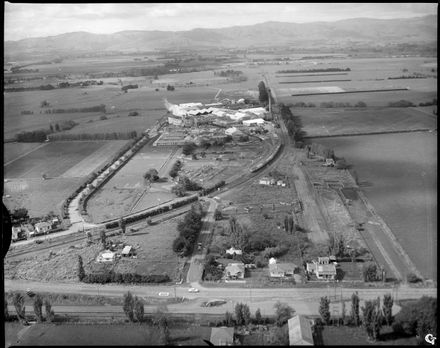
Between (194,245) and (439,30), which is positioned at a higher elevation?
(439,30)

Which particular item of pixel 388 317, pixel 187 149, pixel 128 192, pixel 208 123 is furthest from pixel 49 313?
pixel 208 123

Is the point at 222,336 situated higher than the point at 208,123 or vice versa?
the point at 208,123

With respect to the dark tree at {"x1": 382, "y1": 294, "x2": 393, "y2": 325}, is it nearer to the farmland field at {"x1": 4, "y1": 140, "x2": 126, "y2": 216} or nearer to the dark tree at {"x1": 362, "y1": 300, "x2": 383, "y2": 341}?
the dark tree at {"x1": 362, "y1": 300, "x2": 383, "y2": 341}

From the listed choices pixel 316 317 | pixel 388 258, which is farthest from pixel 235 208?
pixel 316 317

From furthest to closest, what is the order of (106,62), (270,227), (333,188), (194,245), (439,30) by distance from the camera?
(106,62)
(333,188)
(270,227)
(194,245)
(439,30)

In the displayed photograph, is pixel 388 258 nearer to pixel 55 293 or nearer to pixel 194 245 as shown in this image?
pixel 194 245

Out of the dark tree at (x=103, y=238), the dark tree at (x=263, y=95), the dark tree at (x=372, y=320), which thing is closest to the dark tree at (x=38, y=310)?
the dark tree at (x=103, y=238)

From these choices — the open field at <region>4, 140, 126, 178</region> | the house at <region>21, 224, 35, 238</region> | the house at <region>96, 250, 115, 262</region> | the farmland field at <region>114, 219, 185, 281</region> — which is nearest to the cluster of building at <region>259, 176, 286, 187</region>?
the farmland field at <region>114, 219, 185, 281</region>

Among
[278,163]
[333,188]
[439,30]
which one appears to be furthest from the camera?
[278,163]

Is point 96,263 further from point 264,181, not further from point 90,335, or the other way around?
point 264,181
